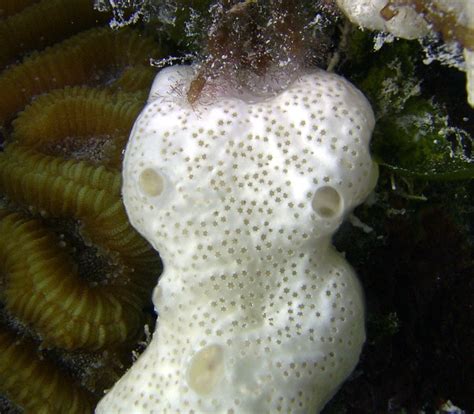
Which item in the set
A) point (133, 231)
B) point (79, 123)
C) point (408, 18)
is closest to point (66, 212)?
point (133, 231)

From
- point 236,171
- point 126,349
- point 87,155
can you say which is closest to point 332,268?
point 236,171

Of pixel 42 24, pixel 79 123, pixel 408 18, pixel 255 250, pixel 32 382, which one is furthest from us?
pixel 42 24

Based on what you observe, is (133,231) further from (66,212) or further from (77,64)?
(77,64)

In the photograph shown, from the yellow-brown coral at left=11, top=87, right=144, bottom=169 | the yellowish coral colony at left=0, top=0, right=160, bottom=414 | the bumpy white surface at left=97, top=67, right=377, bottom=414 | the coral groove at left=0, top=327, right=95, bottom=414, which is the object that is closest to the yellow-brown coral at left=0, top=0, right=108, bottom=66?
the yellowish coral colony at left=0, top=0, right=160, bottom=414

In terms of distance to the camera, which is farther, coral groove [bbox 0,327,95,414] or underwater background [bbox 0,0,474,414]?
coral groove [bbox 0,327,95,414]

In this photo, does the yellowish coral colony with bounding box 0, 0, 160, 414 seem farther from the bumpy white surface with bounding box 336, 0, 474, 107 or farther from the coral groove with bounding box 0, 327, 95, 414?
the bumpy white surface with bounding box 336, 0, 474, 107

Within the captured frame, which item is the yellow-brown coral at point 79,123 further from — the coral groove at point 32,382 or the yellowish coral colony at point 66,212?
the coral groove at point 32,382

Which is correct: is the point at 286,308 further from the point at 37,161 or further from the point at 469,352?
the point at 37,161
